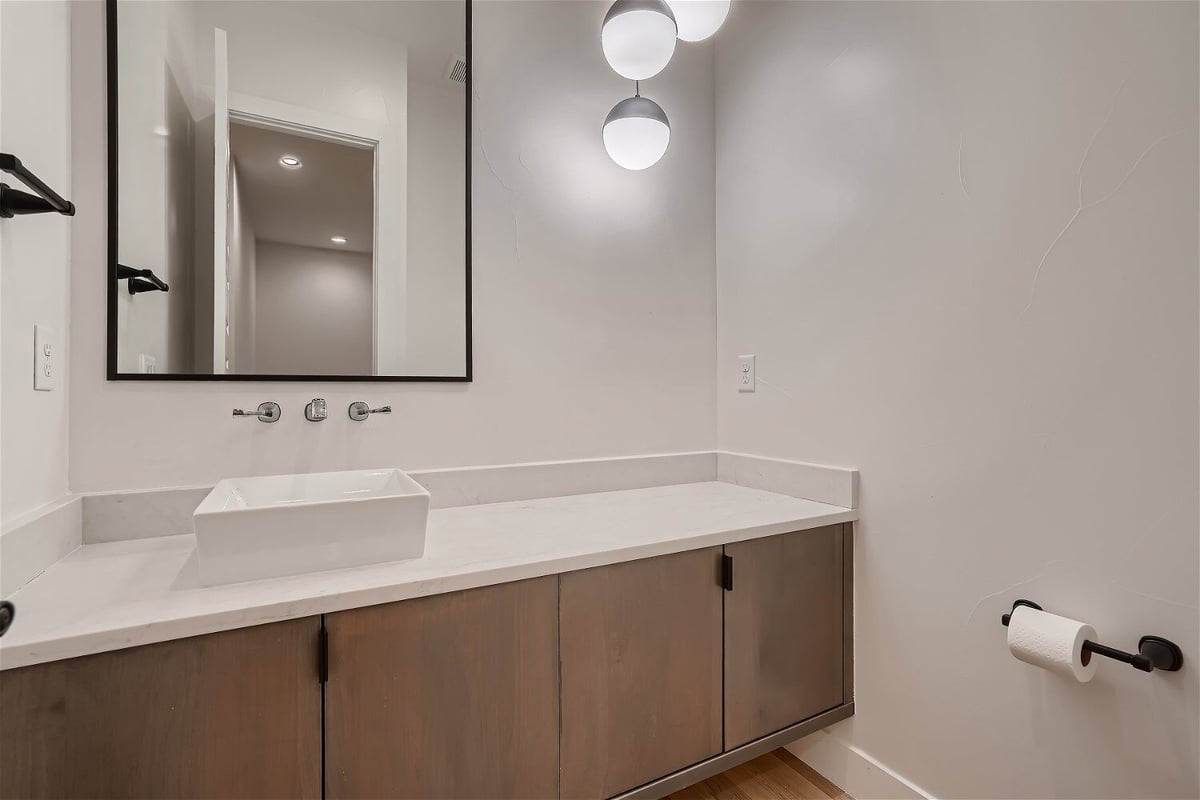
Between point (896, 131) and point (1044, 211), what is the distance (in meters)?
0.44

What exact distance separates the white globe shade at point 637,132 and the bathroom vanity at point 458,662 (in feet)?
3.35

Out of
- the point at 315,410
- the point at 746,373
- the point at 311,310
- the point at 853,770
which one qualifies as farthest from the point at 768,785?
the point at 311,310

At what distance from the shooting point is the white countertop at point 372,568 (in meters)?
0.81

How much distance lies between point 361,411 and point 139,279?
1.79 feet

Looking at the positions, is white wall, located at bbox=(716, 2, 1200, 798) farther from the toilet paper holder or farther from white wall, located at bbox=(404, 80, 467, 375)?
white wall, located at bbox=(404, 80, 467, 375)

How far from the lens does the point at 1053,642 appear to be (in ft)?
3.40

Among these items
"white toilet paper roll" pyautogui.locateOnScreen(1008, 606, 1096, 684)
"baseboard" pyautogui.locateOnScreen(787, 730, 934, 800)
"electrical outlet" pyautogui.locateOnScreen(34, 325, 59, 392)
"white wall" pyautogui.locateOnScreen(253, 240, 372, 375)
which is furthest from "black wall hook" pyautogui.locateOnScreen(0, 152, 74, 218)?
"baseboard" pyautogui.locateOnScreen(787, 730, 934, 800)

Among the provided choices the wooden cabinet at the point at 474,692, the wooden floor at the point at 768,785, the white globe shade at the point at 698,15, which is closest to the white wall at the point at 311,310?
the wooden cabinet at the point at 474,692

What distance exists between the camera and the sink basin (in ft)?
3.02

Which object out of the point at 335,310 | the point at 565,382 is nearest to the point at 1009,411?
the point at 565,382

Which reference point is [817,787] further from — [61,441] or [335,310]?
[61,441]

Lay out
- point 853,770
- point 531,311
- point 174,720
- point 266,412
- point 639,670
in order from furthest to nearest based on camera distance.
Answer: point 531,311, point 853,770, point 266,412, point 639,670, point 174,720

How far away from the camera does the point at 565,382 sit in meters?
1.74

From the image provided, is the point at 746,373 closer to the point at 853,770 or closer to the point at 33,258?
the point at 853,770
